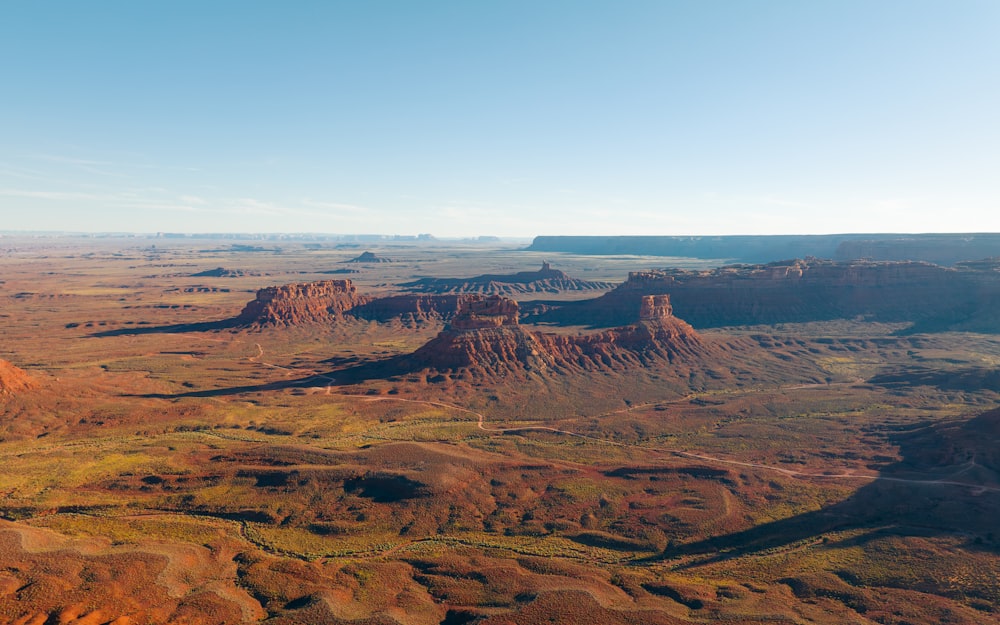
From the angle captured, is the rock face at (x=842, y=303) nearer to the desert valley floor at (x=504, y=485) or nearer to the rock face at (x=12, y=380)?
the desert valley floor at (x=504, y=485)

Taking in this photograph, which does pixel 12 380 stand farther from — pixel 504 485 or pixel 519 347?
pixel 519 347

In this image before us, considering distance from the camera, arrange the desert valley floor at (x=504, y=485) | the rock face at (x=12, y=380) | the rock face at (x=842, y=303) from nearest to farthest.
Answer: the desert valley floor at (x=504, y=485)
the rock face at (x=12, y=380)
the rock face at (x=842, y=303)

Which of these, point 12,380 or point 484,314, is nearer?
point 12,380

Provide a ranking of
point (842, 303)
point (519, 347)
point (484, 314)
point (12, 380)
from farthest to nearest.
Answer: point (842, 303) < point (484, 314) < point (519, 347) < point (12, 380)

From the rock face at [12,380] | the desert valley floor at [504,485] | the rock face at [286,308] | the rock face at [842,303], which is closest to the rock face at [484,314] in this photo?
the desert valley floor at [504,485]

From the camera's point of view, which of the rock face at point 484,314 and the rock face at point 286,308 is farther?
the rock face at point 286,308

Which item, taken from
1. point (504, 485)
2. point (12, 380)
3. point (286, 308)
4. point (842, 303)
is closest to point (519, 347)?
point (504, 485)
